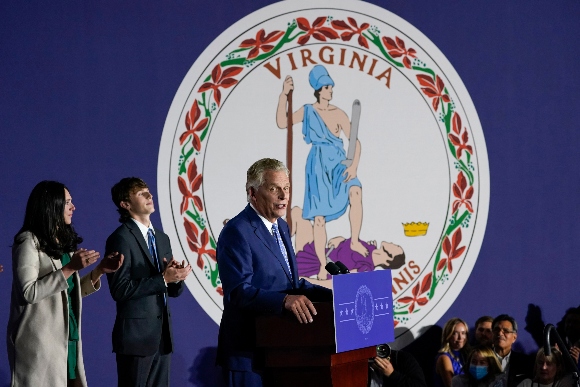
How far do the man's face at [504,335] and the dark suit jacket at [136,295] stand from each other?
3153mm

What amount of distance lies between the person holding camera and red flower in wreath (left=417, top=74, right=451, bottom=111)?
2.10 m

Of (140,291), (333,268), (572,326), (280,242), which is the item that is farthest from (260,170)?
(572,326)

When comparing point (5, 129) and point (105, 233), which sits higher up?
point (5, 129)

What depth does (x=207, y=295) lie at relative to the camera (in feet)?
21.1

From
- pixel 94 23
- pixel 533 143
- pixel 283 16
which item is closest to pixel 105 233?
pixel 94 23

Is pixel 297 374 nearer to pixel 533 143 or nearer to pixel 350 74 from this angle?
pixel 350 74

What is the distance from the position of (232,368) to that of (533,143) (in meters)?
4.83

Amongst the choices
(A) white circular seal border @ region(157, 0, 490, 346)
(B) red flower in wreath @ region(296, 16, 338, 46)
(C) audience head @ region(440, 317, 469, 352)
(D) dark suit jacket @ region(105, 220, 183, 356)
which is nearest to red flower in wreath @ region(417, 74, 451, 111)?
(A) white circular seal border @ region(157, 0, 490, 346)

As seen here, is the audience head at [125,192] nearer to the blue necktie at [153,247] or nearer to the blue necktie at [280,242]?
Answer: the blue necktie at [153,247]

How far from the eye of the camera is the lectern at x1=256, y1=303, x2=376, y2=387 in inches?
123

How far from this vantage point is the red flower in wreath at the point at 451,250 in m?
7.06

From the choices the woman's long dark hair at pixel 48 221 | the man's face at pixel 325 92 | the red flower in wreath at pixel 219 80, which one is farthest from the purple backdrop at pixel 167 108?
the woman's long dark hair at pixel 48 221

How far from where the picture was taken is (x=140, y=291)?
173 inches

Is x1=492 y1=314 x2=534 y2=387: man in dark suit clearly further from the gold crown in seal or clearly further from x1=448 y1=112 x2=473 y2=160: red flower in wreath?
x1=448 y1=112 x2=473 y2=160: red flower in wreath
